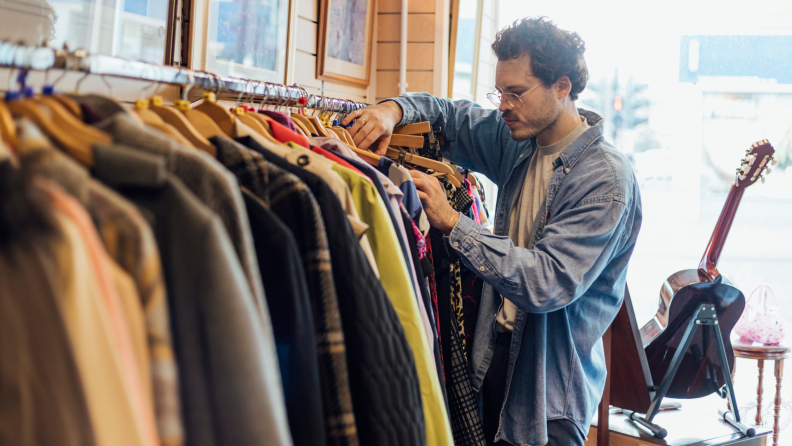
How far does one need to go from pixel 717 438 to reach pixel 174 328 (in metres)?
2.14

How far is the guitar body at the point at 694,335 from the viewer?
6.89ft

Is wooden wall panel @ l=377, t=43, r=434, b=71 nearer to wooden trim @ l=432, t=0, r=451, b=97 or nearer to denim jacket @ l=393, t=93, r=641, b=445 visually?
wooden trim @ l=432, t=0, r=451, b=97

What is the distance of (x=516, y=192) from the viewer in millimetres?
1598

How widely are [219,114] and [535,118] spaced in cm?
90

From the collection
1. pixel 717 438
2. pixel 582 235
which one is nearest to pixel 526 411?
pixel 582 235

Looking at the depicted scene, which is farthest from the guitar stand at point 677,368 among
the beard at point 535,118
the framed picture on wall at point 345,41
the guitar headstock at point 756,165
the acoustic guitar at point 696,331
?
the framed picture on wall at point 345,41

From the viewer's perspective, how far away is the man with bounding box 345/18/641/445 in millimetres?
1217

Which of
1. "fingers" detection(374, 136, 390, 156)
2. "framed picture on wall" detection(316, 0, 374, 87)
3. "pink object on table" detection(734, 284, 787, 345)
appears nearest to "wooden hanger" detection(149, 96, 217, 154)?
"fingers" detection(374, 136, 390, 156)

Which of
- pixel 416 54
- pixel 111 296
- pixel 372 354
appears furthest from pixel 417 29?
pixel 111 296

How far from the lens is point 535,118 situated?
1471mm

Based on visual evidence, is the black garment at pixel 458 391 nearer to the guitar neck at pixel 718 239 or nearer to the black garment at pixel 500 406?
the black garment at pixel 500 406

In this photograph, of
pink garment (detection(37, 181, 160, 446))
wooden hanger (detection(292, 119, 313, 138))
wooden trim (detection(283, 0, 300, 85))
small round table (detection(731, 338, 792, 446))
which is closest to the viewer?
pink garment (detection(37, 181, 160, 446))

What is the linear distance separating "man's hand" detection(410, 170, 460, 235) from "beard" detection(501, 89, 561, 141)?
0.40m

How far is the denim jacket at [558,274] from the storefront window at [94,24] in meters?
0.64
